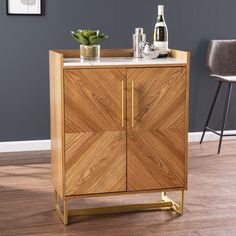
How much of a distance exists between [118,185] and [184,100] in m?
0.60

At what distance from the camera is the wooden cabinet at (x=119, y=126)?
3162 millimetres

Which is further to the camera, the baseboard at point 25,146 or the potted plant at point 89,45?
the baseboard at point 25,146

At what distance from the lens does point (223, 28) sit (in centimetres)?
521

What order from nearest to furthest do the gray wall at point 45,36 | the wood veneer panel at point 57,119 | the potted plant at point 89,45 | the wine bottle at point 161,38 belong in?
the wood veneer panel at point 57,119 < the potted plant at point 89,45 < the wine bottle at point 161,38 < the gray wall at point 45,36

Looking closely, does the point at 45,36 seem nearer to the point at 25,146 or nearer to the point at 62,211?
the point at 25,146

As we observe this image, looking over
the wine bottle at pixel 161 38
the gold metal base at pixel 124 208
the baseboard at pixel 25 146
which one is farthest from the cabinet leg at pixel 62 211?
the baseboard at pixel 25 146

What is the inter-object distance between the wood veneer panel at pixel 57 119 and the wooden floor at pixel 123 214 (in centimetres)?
22

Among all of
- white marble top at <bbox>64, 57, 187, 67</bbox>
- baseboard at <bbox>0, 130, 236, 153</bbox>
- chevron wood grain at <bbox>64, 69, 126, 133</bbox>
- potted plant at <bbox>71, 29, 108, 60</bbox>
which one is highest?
potted plant at <bbox>71, 29, 108, 60</bbox>

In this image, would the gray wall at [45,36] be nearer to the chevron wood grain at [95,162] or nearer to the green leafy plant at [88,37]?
the green leafy plant at [88,37]

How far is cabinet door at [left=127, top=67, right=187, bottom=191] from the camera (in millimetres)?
3242

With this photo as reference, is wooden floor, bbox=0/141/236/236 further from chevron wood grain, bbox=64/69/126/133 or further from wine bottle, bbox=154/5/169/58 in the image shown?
wine bottle, bbox=154/5/169/58

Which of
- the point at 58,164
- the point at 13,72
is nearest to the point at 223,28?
the point at 13,72

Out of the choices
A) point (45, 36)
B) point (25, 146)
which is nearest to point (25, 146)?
point (25, 146)

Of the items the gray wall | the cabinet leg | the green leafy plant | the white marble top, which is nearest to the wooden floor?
the cabinet leg
